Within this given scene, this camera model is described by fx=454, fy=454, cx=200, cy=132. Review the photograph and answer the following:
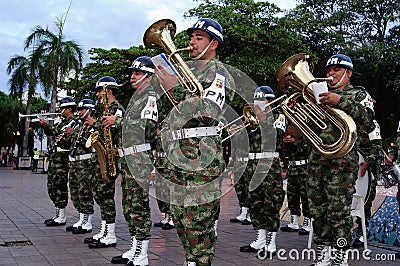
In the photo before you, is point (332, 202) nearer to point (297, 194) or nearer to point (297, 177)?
point (297, 177)

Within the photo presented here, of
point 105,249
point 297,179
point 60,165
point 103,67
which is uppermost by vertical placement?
point 103,67

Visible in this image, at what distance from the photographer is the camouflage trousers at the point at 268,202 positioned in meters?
6.33

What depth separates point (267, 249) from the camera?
6.29 metres

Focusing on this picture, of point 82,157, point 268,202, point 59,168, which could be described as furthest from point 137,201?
Answer: point 59,168

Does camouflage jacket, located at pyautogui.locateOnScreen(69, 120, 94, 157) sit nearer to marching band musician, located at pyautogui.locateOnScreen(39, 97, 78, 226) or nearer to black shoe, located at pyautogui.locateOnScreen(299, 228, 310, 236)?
marching band musician, located at pyautogui.locateOnScreen(39, 97, 78, 226)

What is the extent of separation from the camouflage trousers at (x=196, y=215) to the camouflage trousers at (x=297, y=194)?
4.17 meters

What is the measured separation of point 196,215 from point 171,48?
59.5 inches

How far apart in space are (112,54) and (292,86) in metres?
25.2

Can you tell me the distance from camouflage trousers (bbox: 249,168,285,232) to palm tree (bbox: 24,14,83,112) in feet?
78.1

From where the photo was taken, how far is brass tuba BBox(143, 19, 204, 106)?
12.6 feet

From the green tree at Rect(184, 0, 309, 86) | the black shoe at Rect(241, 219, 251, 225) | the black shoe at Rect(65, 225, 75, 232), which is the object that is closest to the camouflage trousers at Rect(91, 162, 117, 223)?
the black shoe at Rect(65, 225, 75, 232)

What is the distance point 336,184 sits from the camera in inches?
197

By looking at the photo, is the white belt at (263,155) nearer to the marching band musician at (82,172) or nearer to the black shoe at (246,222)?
the black shoe at (246,222)

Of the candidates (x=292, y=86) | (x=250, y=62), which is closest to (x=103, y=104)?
(x=292, y=86)
